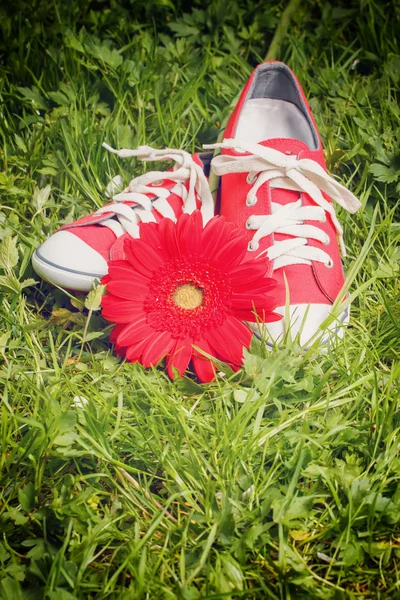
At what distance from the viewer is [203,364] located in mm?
1411

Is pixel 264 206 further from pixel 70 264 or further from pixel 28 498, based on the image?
pixel 28 498

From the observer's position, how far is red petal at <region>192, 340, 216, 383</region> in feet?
4.61

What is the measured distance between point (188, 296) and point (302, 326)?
29 cm

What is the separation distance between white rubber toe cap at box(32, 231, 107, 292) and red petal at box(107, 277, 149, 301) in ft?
0.62

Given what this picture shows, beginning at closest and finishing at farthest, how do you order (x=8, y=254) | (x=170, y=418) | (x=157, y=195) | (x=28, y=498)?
(x=28, y=498), (x=170, y=418), (x=8, y=254), (x=157, y=195)

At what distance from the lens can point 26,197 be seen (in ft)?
6.29

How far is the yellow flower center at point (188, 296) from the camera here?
1442mm

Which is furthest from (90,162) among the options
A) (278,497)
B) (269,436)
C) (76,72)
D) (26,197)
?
(278,497)

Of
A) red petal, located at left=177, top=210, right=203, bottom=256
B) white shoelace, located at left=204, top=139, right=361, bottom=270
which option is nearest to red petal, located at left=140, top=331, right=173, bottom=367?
red petal, located at left=177, top=210, right=203, bottom=256

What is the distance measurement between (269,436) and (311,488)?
0.14 m

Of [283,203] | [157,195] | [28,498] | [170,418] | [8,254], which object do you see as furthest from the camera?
[157,195]

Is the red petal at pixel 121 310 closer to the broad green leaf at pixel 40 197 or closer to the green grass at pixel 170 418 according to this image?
the green grass at pixel 170 418

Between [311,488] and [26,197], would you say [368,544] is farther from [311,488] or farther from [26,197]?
[26,197]

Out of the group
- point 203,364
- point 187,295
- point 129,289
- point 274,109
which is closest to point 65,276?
point 129,289
